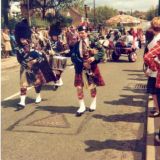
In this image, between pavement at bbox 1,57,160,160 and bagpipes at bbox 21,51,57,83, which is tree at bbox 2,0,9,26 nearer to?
bagpipes at bbox 21,51,57,83

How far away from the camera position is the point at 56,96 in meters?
10.2

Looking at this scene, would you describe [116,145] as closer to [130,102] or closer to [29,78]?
[130,102]

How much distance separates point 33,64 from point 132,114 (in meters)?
2.60

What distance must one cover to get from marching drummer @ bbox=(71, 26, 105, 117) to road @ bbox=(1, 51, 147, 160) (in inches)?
24.6

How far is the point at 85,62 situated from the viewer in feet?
26.5

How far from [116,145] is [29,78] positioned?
3.66 m

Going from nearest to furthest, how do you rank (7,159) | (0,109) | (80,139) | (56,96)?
(7,159) → (80,139) → (0,109) → (56,96)

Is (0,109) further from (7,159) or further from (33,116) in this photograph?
(7,159)

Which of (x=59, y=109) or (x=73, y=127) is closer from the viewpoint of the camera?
(x=73, y=127)

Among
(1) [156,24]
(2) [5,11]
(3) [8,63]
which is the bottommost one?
(3) [8,63]

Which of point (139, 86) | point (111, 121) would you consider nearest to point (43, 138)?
point (111, 121)

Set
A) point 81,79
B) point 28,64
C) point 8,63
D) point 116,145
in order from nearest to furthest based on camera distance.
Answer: point 116,145
point 81,79
point 28,64
point 8,63

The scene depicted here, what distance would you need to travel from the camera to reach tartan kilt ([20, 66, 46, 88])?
358 inches

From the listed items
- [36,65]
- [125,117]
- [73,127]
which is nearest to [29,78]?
[36,65]
